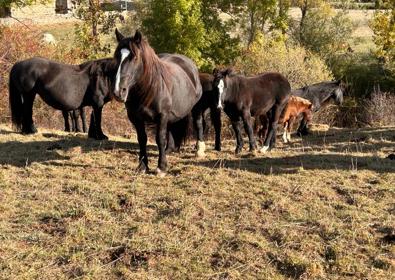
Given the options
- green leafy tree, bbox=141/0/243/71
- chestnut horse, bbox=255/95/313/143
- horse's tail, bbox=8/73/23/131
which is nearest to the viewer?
horse's tail, bbox=8/73/23/131

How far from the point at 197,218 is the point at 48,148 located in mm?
4263

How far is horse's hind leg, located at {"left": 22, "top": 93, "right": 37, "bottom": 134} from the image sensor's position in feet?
33.6

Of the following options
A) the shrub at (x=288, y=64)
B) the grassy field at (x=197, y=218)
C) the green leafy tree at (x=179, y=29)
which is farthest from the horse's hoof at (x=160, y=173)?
the green leafy tree at (x=179, y=29)

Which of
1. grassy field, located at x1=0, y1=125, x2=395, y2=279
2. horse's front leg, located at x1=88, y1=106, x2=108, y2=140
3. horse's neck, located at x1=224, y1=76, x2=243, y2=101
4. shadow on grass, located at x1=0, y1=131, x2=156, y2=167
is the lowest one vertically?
grassy field, located at x1=0, y1=125, x2=395, y2=279

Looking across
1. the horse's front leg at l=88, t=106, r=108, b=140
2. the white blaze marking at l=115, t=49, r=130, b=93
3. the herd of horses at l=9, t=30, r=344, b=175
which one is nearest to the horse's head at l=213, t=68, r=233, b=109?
the herd of horses at l=9, t=30, r=344, b=175

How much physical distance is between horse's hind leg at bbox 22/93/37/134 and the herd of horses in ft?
0.07

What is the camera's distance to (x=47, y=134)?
10.5 meters

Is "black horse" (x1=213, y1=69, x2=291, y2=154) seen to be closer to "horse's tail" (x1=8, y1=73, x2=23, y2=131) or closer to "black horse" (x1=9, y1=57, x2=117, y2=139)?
"black horse" (x1=9, y1=57, x2=117, y2=139)

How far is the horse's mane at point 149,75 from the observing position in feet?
20.7

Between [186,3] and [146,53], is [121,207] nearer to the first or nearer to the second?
[146,53]

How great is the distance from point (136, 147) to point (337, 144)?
4.60 m

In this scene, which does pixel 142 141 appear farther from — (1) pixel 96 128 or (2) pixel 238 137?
(1) pixel 96 128

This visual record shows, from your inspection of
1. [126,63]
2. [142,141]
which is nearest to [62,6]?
[142,141]

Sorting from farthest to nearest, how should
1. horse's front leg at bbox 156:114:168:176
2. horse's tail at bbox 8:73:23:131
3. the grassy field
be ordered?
1. horse's tail at bbox 8:73:23:131
2. horse's front leg at bbox 156:114:168:176
3. the grassy field
